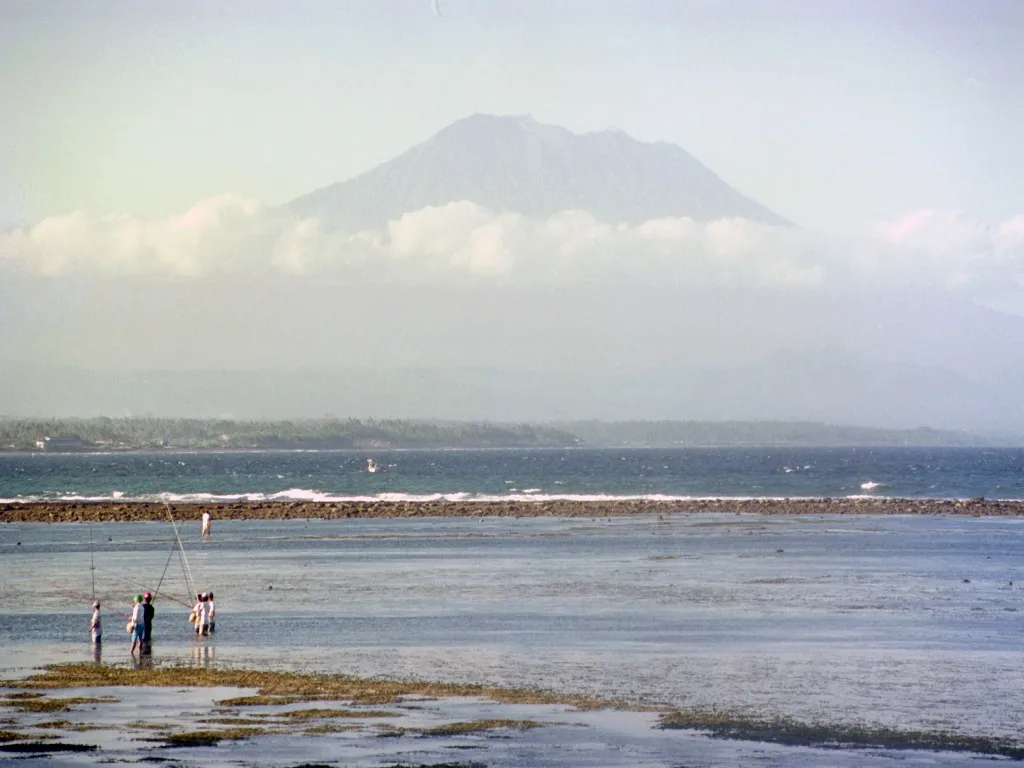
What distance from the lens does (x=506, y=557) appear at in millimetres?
59000

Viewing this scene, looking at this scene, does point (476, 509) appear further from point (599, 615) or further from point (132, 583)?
point (599, 615)

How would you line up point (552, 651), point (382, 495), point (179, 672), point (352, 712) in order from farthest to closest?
point (382, 495) < point (552, 651) < point (179, 672) < point (352, 712)

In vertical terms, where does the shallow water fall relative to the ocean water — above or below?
below

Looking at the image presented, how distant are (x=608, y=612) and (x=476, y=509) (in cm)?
5358

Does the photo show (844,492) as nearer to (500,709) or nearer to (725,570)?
(725,570)

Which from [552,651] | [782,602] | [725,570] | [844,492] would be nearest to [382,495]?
[844,492]

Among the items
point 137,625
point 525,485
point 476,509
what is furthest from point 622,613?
point 525,485

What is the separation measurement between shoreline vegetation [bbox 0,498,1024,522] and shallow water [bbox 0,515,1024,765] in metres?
16.9

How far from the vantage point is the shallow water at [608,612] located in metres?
28.7

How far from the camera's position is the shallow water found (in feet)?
94.2

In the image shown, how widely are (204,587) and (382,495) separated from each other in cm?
6484

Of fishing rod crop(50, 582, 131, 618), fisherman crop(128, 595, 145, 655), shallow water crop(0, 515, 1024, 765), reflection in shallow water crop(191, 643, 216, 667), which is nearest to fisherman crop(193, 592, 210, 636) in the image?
shallow water crop(0, 515, 1024, 765)

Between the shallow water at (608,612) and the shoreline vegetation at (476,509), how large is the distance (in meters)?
16.9

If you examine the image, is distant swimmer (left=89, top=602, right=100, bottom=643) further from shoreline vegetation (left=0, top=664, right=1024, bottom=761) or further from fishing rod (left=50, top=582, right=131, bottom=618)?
fishing rod (left=50, top=582, right=131, bottom=618)
